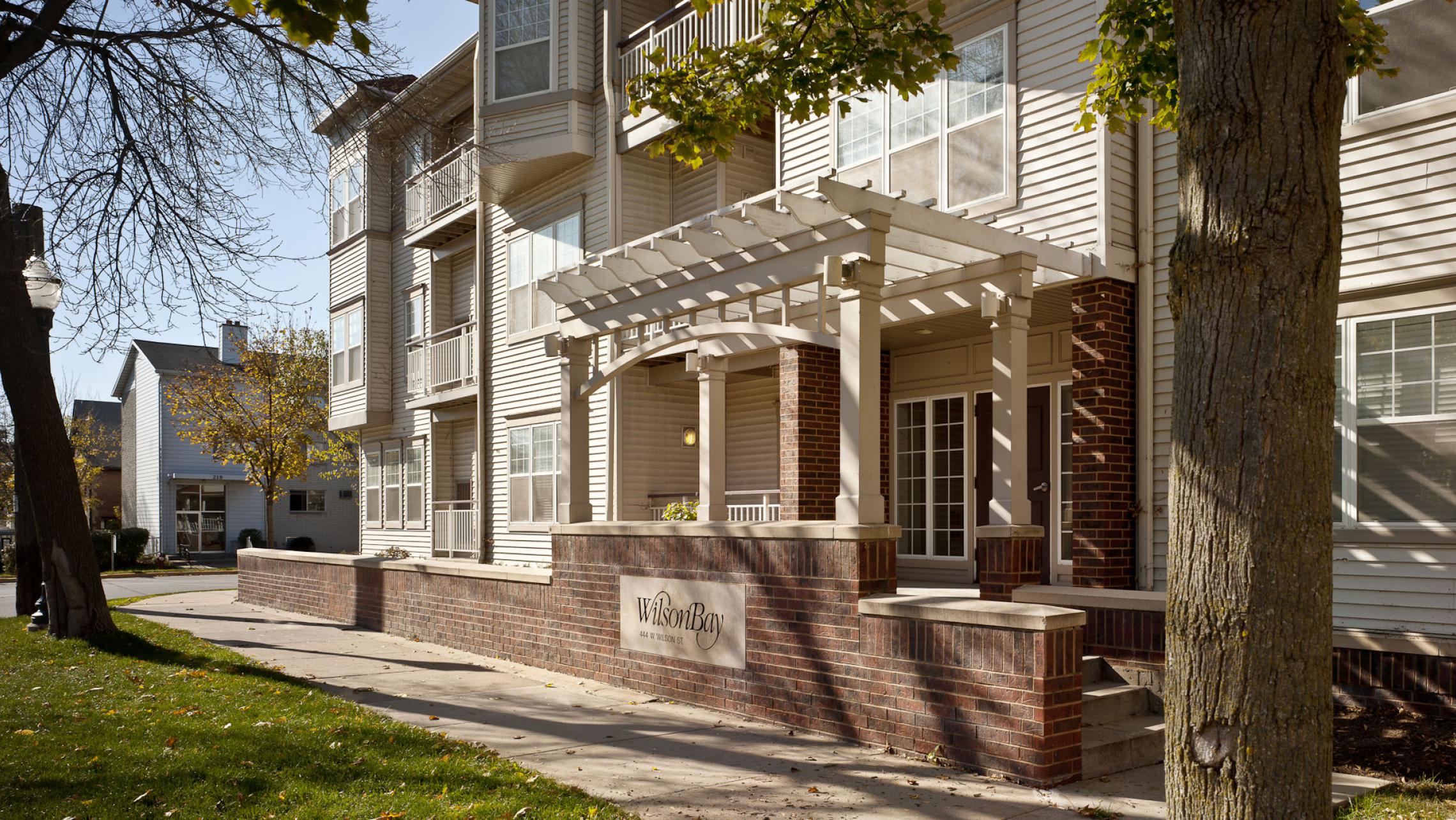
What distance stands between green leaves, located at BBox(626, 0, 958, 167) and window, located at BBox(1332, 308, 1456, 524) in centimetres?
378

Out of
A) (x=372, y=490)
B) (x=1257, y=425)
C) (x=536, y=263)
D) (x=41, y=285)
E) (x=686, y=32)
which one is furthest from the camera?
(x=372, y=490)

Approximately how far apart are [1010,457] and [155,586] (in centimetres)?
2340

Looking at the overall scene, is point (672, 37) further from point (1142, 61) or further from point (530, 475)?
point (1142, 61)

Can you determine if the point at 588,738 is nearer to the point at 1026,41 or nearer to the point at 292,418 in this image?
the point at 1026,41

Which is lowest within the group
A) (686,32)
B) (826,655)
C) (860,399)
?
(826,655)

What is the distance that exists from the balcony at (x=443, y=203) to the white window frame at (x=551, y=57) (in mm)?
1446

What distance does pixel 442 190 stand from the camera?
1933cm

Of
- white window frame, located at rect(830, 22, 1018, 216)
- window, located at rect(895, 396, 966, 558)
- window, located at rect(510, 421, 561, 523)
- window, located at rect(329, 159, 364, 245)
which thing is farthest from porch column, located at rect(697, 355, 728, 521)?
window, located at rect(329, 159, 364, 245)

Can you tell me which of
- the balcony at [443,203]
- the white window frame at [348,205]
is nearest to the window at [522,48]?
the balcony at [443,203]

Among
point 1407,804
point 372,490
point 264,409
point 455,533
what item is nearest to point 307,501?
point 264,409

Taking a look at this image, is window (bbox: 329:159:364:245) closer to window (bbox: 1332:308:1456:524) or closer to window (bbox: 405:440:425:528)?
window (bbox: 405:440:425:528)

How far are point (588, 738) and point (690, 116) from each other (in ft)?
Result: 15.5

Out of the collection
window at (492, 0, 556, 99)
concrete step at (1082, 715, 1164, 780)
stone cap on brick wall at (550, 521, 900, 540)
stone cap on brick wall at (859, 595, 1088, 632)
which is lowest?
concrete step at (1082, 715, 1164, 780)

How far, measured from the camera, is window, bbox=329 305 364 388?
77.8 feet
